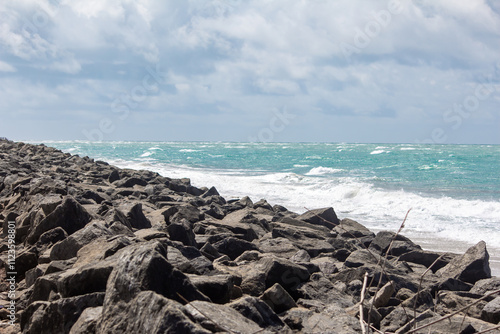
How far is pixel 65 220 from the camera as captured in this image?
5102 millimetres

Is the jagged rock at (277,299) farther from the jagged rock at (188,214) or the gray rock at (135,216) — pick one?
the jagged rock at (188,214)

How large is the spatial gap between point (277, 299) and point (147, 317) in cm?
143

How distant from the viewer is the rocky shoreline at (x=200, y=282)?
8.25 feet

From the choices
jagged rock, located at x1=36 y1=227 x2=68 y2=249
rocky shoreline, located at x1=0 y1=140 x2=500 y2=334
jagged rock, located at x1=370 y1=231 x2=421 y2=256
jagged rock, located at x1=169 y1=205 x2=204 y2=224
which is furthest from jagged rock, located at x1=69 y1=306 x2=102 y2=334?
jagged rock, located at x1=370 y1=231 x2=421 y2=256

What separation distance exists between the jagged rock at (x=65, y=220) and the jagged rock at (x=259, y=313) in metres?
2.80

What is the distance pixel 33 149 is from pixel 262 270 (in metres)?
24.0

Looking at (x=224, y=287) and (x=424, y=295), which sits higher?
(x=224, y=287)

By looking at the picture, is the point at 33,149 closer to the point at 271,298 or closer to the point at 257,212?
the point at 257,212

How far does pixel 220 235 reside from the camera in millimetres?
6016

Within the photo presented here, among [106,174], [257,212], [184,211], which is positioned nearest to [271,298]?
[184,211]

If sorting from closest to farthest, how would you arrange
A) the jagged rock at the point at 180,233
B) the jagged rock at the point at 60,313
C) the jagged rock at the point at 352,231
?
the jagged rock at the point at 60,313, the jagged rock at the point at 180,233, the jagged rock at the point at 352,231

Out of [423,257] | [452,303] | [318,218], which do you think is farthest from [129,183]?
[452,303]

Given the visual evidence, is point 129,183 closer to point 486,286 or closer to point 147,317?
point 486,286

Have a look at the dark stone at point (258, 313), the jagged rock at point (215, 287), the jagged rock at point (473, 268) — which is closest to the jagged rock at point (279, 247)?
the jagged rock at point (473, 268)
